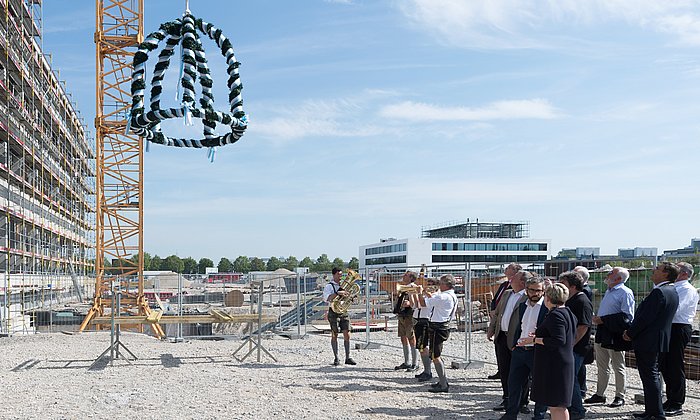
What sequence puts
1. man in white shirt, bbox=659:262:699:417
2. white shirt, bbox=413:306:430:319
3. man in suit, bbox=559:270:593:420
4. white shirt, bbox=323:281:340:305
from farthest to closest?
white shirt, bbox=323:281:340:305, white shirt, bbox=413:306:430:319, man in white shirt, bbox=659:262:699:417, man in suit, bbox=559:270:593:420

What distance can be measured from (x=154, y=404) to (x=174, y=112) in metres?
5.02

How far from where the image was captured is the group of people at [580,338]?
6590mm

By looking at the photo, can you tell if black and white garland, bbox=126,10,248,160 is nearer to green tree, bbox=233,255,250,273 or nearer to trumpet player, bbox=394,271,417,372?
trumpet player, bbox=394,271,417,372

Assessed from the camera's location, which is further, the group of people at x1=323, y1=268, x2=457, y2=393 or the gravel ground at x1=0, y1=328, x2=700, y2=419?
the group of people at x1=323, y1=268, x2=457, y2=393

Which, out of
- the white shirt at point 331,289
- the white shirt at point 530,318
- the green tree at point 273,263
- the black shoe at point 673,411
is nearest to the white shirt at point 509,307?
the white shirt at point 530,318

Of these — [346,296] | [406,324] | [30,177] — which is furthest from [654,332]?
[30,177]

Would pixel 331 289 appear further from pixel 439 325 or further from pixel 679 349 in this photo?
pixel 679 349

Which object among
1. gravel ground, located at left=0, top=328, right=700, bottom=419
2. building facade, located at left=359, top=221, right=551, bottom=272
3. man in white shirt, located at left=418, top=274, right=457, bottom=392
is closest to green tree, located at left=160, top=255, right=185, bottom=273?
building facade, located at left=359, top=221, right=551, bottom=272

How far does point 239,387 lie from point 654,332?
579cm

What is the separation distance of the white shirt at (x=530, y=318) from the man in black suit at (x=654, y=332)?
129 cm

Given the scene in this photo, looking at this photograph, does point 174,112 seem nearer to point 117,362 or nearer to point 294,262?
point 117,362

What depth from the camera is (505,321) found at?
8617 mm

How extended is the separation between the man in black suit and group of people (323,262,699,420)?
10 mm

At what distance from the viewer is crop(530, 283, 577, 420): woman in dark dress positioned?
21.4ft
